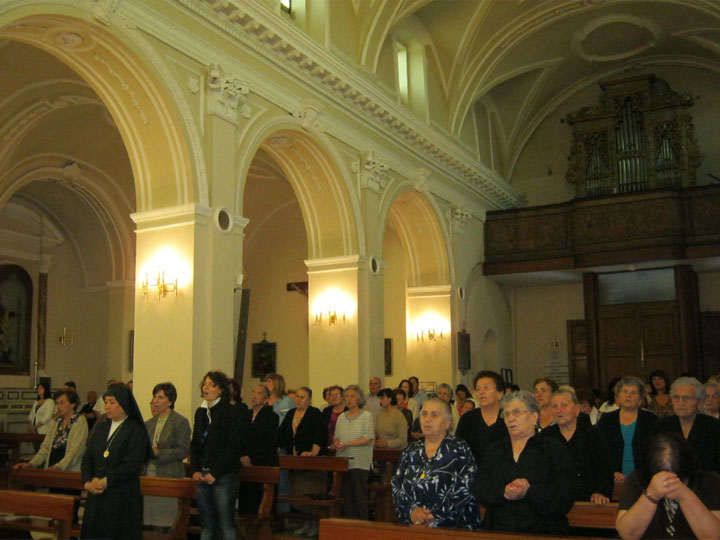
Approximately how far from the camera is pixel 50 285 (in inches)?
688

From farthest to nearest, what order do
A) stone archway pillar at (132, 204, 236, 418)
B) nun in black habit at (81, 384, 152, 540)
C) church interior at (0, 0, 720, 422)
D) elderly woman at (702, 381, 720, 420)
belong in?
church interior at (0, 0, 720, 422) < stone archway pillar at (132, 204, 236, 418) < elderly woman at (702, 381, 720, 420) < nun in black habit at (81, 384, 152, 540)

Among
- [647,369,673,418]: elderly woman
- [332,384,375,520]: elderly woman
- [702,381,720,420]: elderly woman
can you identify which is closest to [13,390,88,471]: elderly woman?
[332,384,375,520]: elderly woman

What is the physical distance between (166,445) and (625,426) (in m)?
4.09

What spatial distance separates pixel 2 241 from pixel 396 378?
934 cm

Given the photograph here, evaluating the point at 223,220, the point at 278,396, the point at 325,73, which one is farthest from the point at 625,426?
the point at 325,73

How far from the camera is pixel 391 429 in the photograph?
933cm

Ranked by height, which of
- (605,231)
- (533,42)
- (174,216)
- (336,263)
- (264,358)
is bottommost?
(264,358)

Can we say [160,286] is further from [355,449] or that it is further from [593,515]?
[593,515]

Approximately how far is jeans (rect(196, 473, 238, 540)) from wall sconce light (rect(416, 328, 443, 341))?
10.6m

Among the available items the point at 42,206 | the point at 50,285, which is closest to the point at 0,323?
the point at 50,285

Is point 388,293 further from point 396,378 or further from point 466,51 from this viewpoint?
point 466,51

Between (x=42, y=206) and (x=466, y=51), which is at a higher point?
(x=466, y=51)

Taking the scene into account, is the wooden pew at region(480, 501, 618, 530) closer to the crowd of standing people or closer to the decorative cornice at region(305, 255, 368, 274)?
the crowd of standing people

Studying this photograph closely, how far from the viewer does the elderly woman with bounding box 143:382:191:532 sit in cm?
701
